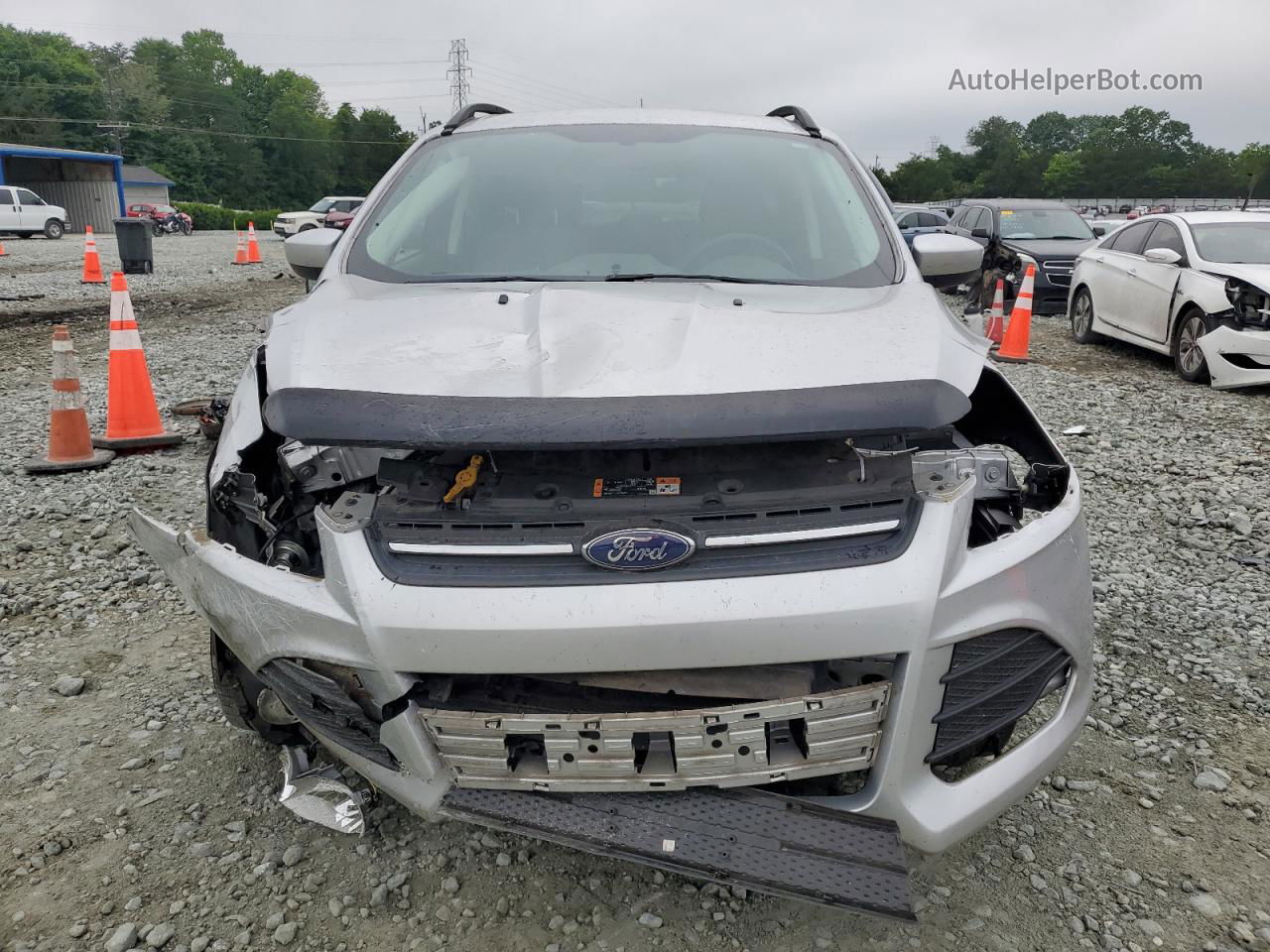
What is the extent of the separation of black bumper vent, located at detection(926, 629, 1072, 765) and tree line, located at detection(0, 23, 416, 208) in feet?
249

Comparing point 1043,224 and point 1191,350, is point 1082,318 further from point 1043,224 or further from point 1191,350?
point 1043,224

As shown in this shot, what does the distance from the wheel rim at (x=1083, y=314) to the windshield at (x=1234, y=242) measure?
4.78 feet

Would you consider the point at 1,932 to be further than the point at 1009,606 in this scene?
Yes

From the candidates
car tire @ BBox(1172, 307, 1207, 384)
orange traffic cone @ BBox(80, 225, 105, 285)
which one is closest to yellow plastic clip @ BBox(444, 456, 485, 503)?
car tire @ BBox(1172, 307, 1207, 384)

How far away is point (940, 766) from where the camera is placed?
1.96 metres

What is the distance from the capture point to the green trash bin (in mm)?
15766

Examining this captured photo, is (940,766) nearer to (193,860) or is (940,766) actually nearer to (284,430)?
(284,430)

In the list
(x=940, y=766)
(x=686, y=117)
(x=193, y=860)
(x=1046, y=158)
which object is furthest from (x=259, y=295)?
(x=1046, y=158)

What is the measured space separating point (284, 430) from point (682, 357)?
0.82 meters

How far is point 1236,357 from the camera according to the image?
24.8 feet

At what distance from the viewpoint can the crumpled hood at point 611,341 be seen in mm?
1951

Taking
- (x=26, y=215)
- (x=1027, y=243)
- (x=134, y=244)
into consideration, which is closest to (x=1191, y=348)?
(x=1027, y=243)

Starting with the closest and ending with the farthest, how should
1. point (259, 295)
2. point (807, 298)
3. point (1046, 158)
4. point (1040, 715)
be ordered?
1. point (807, 298)
2. point (1040, 715)
3. point (259, 295)
4. point (1046, 158)

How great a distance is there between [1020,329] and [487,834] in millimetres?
7907
